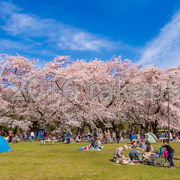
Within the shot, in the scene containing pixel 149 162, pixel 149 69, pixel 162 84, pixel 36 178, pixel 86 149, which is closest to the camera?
pixel 36 178

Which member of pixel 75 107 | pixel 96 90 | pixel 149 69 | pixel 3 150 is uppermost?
pixel 149 69

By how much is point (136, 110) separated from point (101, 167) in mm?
26795

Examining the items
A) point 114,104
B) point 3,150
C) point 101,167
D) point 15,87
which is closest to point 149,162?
point 101,167

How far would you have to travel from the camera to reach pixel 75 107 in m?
35.9

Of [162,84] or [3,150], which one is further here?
[162,84]

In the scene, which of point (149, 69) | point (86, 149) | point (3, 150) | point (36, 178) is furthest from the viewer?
point (149, 69)

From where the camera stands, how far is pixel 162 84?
113 ft

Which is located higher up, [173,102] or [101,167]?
[173,102]

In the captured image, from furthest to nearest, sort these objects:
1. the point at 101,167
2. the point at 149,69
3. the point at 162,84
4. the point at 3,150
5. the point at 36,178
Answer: the point at 149,69 < the point at 162,84 < the point at 3,150 < the point at 101,167 < the point at 36,178

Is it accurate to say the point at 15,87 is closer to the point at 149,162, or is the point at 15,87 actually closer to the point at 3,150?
the point at 3,150

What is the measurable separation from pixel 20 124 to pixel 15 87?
6975 mm

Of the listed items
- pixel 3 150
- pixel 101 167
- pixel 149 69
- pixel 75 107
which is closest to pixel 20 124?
pixel 75 107

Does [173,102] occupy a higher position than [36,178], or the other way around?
[173,102]

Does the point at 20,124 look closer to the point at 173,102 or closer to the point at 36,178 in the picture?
the point at 173,102
